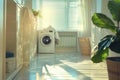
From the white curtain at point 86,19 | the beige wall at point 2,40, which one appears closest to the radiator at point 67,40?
the white curtain at point 86,19

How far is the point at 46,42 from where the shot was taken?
6691mm

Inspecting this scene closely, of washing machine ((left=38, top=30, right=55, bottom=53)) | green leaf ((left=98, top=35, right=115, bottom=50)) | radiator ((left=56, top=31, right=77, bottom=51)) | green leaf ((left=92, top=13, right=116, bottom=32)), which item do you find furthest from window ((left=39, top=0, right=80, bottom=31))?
green leaf ((left=98, top=35, right=115, bottom=50))

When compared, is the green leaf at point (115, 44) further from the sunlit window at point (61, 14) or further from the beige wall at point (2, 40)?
the sunlit window at point (61, 14)

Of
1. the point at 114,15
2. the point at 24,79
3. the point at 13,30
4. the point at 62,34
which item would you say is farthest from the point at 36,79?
the point at 62,34

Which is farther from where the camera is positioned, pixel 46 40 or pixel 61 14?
pixel 61 14

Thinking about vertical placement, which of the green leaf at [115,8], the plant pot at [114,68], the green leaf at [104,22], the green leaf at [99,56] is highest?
the green leaf at [115,8]

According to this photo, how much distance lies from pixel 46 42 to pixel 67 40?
815mm

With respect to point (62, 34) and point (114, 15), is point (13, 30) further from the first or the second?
point (62, 34)

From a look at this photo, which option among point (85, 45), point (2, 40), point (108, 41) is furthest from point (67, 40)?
point (2, 40)

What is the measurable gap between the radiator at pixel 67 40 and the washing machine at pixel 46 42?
1.67 ft

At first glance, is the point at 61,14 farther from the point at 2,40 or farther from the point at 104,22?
the point at 2,40

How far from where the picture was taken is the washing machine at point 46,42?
661 cm

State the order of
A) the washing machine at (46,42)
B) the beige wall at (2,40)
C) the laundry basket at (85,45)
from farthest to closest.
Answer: the washing machine at (46,42) < the laundry basket at (85,45) < the beige wall at (2,40)

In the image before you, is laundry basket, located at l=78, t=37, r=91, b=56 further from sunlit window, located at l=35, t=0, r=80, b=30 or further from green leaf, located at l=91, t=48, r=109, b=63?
green leaf, located at l=91, t=48, r=109, b=63
